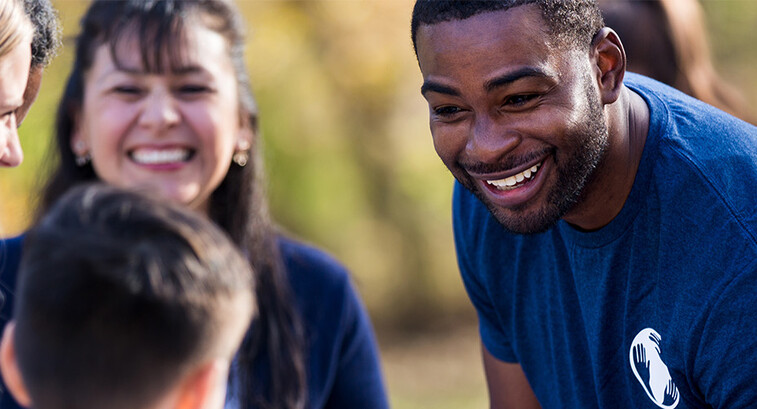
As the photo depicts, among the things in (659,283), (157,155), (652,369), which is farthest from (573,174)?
(157,155)

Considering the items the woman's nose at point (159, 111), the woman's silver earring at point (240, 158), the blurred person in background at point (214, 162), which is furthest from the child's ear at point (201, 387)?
the woman's silver earring at point (240, 158)

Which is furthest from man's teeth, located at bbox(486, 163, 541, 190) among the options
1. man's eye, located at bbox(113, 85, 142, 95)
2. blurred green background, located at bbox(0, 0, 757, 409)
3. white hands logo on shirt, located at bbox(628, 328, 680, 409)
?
blurred green background, located at bbox(0, 0, 757, 409)

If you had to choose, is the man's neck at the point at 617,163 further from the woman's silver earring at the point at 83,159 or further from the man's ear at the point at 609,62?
the woman's silver earring at the point at 83,159

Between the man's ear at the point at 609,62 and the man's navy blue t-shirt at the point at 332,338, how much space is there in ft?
4.84

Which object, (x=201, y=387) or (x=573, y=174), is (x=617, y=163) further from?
(x=201, y=387)

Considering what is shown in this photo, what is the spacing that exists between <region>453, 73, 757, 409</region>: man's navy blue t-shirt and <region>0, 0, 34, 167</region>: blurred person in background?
1392 mm

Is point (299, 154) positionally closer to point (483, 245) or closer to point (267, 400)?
point (267, 400)

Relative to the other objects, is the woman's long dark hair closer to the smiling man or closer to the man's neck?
the smiling man

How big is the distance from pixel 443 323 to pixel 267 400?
487 centimetres

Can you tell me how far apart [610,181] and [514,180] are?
0.24 m

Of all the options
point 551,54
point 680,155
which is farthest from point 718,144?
point 551,54

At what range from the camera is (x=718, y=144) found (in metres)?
2.14

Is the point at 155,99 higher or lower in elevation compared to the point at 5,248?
higher

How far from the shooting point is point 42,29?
2420mm
